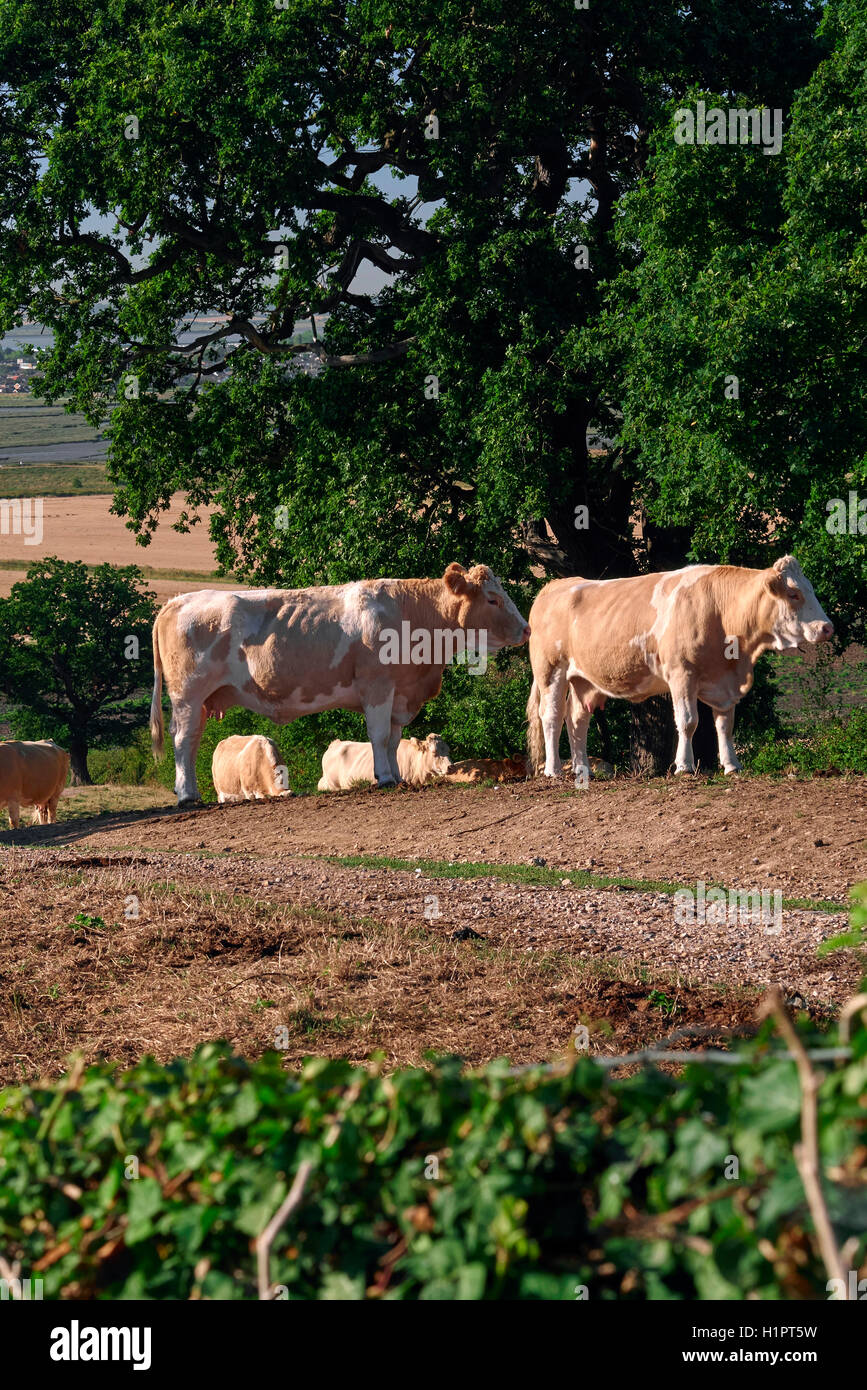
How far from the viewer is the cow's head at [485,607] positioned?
64.6 ft

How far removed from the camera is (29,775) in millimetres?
26156

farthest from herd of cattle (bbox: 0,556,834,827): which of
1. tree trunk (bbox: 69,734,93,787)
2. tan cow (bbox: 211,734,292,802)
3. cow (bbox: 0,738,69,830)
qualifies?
tree trunk (bbox: 69,734,93,787)

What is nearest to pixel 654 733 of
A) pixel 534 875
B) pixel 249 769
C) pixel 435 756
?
pixel 435 756

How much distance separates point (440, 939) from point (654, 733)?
16.3 m

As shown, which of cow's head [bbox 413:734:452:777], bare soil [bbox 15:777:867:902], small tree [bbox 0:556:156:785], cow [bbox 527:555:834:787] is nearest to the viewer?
bare soil [bbox 15:777:867:902]

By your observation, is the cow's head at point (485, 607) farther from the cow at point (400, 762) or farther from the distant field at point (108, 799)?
the distant field at point (108, 799)

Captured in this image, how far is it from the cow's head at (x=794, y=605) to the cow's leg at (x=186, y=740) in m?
8.38

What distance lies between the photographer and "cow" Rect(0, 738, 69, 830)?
25.9m

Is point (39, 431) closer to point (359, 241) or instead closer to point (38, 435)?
Result: point (38, 435)

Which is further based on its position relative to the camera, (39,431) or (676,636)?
(39,431)

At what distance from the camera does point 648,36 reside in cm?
2241

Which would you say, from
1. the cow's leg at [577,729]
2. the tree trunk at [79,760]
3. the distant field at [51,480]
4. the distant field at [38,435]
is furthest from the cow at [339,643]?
the distant field at [38,435]

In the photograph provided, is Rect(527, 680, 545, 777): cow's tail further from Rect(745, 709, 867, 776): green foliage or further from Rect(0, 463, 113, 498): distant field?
Rect(0, 463, 113, 498): distant field

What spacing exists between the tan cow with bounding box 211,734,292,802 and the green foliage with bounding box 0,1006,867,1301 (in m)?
21.7
